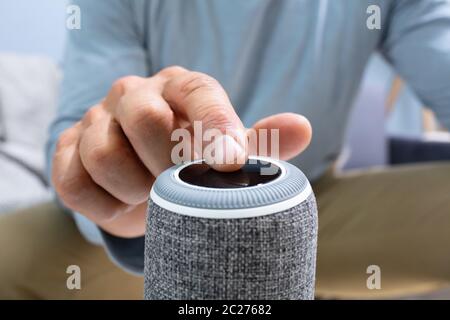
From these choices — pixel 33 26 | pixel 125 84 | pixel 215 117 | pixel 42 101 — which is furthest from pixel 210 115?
pixel 33 26

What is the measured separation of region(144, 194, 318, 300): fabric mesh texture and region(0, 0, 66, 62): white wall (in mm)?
1313

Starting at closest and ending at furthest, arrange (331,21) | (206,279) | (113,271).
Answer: (206,279) < (113,271) < (331,21)

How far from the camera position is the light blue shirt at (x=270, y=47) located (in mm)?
600

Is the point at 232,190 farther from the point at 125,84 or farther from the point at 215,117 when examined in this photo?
the point at 125,84

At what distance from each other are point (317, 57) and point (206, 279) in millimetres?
501

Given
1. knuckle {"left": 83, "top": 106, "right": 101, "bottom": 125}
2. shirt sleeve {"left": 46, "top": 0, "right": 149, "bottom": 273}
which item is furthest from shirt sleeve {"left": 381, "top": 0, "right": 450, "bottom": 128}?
knuckle {"left": 83, "top": 106, "right": 101, "bottom": 125}

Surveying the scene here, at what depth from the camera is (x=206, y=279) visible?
0.22 metres

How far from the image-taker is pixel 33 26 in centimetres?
141

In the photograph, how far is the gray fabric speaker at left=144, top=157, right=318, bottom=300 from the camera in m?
0.21

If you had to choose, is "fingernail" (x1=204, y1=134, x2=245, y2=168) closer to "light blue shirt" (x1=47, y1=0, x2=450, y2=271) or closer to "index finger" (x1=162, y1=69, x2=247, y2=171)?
"index finger" (x1=162, y1=69, x2=247, y2=171)

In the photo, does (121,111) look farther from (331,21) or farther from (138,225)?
(331,21)

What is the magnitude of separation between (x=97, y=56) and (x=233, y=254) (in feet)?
1.45

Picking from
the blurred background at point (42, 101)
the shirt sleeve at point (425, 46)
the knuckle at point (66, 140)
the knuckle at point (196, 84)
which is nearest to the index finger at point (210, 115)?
the knuckle at point (196, 84)
